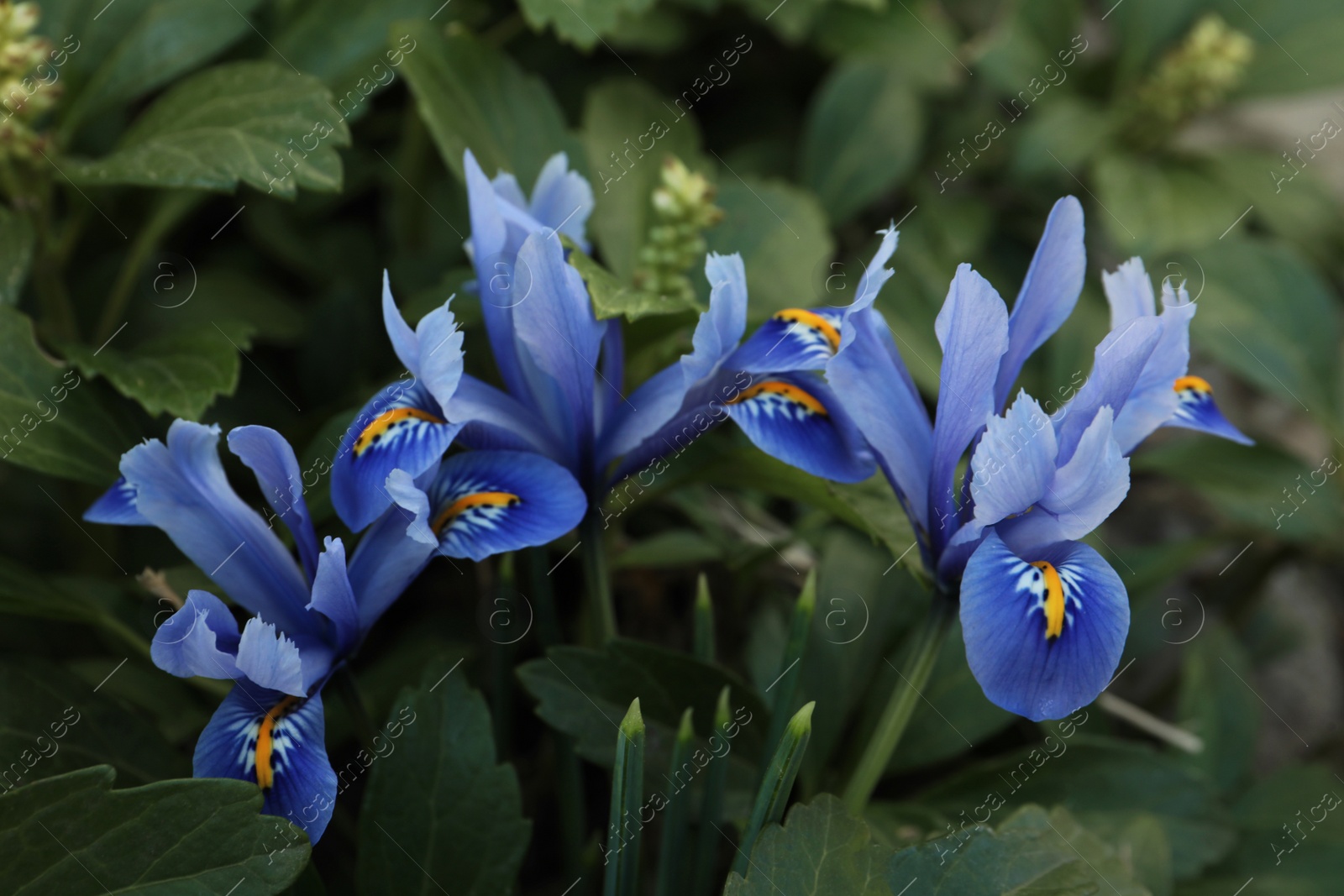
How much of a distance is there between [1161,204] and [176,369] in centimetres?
178

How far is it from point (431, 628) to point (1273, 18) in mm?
2165

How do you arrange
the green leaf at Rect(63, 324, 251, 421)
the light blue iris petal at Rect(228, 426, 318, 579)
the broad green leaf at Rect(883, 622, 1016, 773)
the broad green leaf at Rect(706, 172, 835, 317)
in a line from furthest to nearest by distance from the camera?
the broad green leaf at Rect(706, 172, 835, 317)
the broad green leaf at Rect(883, 622, 1016, 773)
the green leaf at Rect(63, 324, 251, 421)
the light blue iris petal at Rect(228, 426, 318, 579)

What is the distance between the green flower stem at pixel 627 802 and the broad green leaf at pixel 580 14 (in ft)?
3.14

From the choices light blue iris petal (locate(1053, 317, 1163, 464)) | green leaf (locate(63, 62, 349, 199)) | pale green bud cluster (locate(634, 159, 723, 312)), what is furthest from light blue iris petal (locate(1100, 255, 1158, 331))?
green leaf (locate(63, 62, 349, 199))

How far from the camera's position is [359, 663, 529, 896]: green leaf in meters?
1.08

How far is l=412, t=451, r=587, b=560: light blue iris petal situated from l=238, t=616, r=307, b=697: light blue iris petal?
0.15 meters

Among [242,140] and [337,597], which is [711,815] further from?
[242,140]

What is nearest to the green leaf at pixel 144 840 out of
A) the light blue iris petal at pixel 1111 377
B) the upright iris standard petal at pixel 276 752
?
the upright iris standard petal at pixel 276 752

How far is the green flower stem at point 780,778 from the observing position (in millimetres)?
926

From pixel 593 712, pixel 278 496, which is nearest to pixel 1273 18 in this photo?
pixel 593 712

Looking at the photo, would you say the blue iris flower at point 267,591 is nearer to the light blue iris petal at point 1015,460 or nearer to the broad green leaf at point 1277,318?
the light blue iris petal at point 1015,460

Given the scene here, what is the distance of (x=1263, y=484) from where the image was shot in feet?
6.13

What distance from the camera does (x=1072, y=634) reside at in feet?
2.85

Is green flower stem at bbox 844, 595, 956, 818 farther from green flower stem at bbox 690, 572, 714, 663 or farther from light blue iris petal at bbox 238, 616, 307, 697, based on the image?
light blue iris petal at bbox 238, 616, 307, 697
